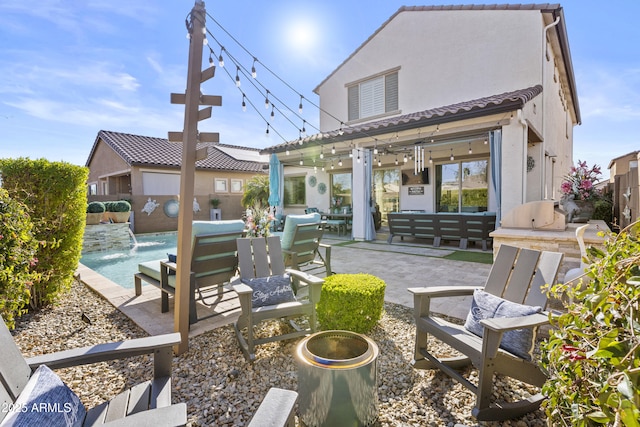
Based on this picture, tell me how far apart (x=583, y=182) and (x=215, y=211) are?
45.8 feet

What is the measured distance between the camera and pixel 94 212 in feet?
30.6

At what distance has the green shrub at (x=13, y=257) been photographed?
8.96 feet

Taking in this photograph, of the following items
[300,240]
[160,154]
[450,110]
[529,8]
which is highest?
[529,8]

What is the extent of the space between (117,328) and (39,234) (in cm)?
162

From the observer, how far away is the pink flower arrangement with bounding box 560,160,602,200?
234 inches

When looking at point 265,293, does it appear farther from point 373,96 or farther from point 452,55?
point 373,96

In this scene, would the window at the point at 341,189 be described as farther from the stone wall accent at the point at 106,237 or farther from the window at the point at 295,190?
the stone wall accent at the point at 106,237

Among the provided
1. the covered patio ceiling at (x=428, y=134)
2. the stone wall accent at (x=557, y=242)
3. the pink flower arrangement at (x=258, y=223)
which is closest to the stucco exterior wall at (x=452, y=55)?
the covered patio ceiling at (x=428, y=134)

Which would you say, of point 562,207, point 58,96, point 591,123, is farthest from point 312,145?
point 591,123

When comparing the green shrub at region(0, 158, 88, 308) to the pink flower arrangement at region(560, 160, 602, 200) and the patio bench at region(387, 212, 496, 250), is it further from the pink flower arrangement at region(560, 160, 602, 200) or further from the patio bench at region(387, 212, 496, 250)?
the pink flower arrangement at region(560, 160, 602, 200)

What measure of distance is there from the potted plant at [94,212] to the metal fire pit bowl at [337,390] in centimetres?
1011

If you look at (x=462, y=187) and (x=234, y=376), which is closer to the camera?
(x=234, y=376)

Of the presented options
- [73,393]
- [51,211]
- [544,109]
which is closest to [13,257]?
[51,211]

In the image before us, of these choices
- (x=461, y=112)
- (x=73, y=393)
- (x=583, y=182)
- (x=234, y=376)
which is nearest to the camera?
(x=73, y=393)
